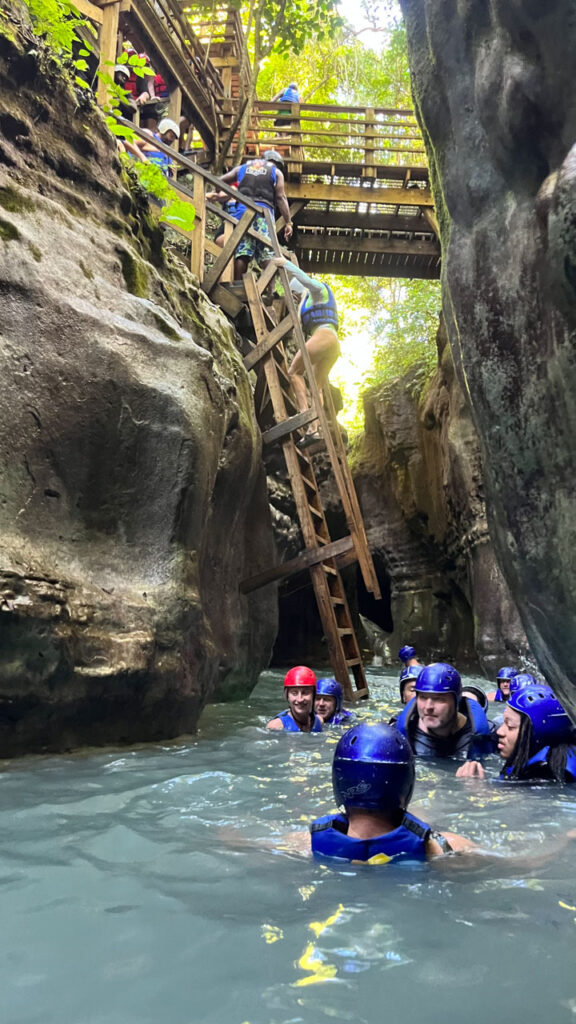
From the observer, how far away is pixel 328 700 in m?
8.11

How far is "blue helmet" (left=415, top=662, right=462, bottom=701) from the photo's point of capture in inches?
231

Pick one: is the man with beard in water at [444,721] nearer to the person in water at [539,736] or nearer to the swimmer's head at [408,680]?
the person in water at [539,736]

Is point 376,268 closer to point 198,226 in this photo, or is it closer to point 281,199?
point 281,199

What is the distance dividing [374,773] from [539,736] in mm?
2330

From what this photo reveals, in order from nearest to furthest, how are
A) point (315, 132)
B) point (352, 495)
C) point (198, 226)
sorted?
point (198, 226) < point (352, 495) < point (315, 132)

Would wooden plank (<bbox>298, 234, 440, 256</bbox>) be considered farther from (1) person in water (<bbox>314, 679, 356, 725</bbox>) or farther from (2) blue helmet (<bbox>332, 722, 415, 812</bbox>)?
(2) blue helmet (<bbox>332, 722, 415, 812</bbox>)

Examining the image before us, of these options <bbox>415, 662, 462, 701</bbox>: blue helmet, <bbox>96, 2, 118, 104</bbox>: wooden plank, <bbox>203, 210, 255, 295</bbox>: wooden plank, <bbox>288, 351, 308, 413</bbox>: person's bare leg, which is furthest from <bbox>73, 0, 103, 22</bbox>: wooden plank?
<bbox>415, 662, 462, 701</bbox>: blue helmet

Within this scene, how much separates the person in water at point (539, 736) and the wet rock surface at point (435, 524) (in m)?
7.28

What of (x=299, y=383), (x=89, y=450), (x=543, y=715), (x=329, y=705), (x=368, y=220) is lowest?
(x=329, y=705)

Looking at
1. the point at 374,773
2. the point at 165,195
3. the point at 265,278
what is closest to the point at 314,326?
the point at 265,278

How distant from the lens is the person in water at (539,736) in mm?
5113

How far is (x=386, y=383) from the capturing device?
18672mm

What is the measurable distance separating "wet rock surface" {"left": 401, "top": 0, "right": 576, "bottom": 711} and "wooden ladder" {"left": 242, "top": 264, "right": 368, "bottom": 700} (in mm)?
6241

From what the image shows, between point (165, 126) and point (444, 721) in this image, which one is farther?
point (165, 126)
